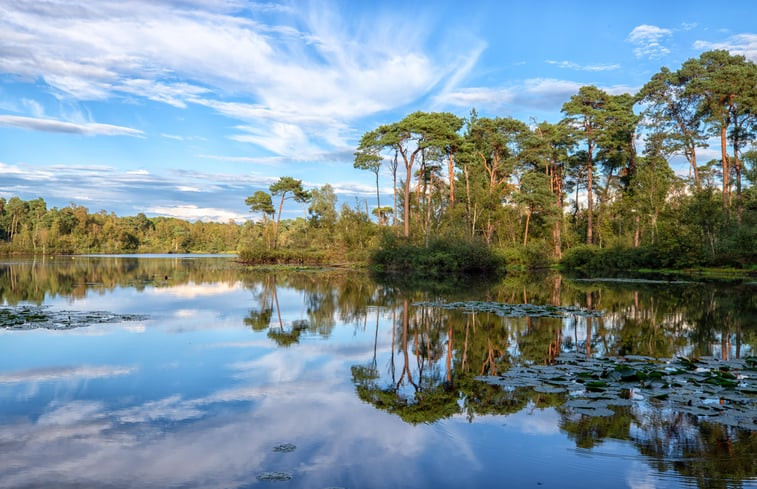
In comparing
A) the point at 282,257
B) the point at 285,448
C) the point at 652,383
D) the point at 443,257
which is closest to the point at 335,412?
the point at 285,448

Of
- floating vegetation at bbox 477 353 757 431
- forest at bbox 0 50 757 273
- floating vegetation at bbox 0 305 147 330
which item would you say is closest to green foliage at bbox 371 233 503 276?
forest at bbox 0 50 757 273

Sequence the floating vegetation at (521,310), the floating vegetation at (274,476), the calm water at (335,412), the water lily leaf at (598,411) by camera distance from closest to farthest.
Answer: the floating vegetation at (274,476)
the calm water at (335,412)
the water lily leaf at (598,411)
the floating vegetation at (521,310)

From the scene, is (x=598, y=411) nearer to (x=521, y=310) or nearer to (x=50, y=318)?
(x=521, y=310)

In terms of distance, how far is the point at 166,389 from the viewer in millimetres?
5992

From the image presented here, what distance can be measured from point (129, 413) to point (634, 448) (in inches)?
180

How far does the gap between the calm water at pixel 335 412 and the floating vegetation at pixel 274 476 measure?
0.01 m

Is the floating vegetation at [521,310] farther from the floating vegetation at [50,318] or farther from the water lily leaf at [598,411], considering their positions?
the floating vegetation at [50,318]

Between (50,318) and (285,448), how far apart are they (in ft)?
30.1

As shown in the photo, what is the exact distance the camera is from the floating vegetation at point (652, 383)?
5.14 metres

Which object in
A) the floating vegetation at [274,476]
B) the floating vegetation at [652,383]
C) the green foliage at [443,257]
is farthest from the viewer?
the green foliage at [443,257]

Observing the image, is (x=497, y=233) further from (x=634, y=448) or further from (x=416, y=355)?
(x=634, y=448)

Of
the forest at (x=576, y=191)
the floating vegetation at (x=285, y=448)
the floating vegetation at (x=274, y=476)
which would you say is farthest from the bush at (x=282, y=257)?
the floating vegetation at (x=274, y=476)

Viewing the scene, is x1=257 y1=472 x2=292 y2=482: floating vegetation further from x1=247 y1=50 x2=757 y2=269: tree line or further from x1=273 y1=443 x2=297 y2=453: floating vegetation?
x1=247 y1=50 x2=757 y2=269: tree line

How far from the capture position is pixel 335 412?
525 cm
